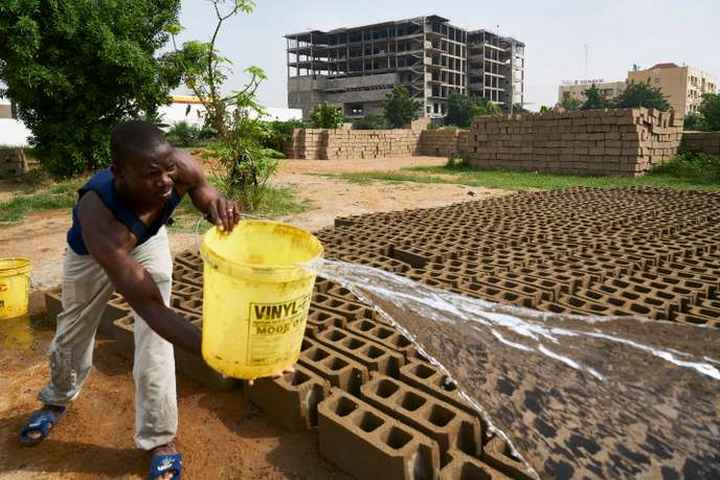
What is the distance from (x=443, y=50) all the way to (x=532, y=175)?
55.8 metres

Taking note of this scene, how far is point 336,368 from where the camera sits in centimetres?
250

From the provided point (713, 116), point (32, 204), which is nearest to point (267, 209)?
point (32, 204)

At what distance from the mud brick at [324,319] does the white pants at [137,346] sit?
3.33ft

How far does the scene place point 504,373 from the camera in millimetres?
2518

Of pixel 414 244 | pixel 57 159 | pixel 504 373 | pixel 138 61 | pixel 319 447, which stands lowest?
pixel 319 447

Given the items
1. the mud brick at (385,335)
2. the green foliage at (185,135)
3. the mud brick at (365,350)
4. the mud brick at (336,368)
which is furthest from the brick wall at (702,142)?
the green foliage at (185,135)

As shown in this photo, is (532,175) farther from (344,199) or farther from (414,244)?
(414,244)

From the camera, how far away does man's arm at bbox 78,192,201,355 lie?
1.65 meters

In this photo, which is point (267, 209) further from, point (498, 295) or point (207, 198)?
point (207, 198)

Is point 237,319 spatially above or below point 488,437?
above

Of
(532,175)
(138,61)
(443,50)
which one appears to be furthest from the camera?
(443,50)

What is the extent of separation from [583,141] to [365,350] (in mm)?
13091

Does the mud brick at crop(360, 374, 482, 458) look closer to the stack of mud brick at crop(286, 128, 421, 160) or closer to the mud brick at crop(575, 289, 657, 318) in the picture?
the mud brick at crop(575, 289, 657, 318)

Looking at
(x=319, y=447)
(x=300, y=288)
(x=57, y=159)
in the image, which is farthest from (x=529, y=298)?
(x=57, y=159)
